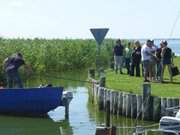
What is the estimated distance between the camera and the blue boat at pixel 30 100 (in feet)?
76.6

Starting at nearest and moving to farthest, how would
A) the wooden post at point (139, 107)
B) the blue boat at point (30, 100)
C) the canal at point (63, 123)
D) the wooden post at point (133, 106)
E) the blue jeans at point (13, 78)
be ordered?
the canal at point (63, 123) < the wooden post at point (139, 107) < the wooden post at point (133, 106) < the blue boat at point (30, 100) < the blue jeans at point (13, 78)

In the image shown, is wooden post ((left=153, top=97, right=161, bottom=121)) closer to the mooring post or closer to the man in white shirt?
the mooring post

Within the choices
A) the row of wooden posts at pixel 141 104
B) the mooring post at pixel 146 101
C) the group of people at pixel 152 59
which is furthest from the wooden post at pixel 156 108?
the group of people at pixel 152 59

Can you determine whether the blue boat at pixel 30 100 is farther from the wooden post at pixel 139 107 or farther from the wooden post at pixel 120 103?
the wooden post at pixel 139 107

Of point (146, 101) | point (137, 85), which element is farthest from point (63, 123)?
point (137, 85)

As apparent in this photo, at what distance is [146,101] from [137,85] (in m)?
4.18

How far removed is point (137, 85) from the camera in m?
25.4

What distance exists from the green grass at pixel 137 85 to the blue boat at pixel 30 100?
8.74 ft

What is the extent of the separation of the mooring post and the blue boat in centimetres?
364

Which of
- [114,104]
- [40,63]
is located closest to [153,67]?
[114,104]

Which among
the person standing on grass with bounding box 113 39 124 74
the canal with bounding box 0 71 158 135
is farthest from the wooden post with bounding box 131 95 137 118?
the person standing on grass with bounding box 113 39 124 74

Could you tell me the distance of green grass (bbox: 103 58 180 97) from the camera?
890 inches

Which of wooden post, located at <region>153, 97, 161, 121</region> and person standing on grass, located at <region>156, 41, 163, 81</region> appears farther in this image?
person standing on grass, located at <region>156, 41, 163, 81</region>

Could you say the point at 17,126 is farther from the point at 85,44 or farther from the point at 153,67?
the point at 85,44
